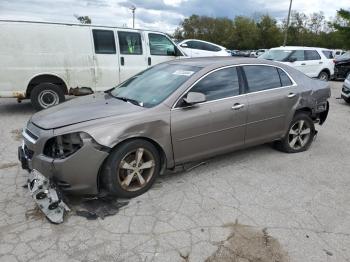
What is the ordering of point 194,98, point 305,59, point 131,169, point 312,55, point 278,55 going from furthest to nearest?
point 312,55 < point 305,59 < point 278,55 < point 194,98 < point 131,169

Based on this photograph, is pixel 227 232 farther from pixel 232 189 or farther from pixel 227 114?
pixel 227 114

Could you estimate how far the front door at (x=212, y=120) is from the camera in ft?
12.9

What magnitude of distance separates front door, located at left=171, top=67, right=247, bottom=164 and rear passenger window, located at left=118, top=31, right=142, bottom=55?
442 cm

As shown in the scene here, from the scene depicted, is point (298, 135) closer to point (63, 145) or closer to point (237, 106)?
point (237, 106)

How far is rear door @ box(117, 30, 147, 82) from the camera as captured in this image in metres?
8.18

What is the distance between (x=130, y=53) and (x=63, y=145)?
17.6ft

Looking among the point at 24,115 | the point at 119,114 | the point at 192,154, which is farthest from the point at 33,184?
the point at 24,115

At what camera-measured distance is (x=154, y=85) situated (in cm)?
434

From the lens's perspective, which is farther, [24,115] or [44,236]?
[24,115]

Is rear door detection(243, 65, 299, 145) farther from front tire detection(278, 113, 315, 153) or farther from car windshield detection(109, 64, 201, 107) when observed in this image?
car windshield detection(109, 64, 201, 107)

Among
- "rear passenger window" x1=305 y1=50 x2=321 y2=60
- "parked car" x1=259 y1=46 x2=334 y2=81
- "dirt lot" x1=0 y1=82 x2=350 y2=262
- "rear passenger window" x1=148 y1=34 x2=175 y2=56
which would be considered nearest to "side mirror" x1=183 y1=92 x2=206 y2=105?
"dirt lot" x1=0 y1=82 x2=350 y2=262

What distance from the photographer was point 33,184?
3.31 m

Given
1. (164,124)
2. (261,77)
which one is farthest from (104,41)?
(164,124)

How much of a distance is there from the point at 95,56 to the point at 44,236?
5583 mm
